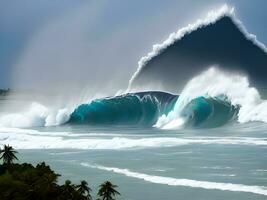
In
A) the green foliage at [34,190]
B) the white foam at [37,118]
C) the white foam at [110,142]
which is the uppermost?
the white foam at [37,118]

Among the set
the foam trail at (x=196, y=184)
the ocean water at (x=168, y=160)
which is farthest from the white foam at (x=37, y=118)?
the foam trail at (x=196, y=184)

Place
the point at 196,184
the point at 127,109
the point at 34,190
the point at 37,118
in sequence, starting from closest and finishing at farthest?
the point at 34,190, the point at 196,184, the point at 127,109, the point at 37,118

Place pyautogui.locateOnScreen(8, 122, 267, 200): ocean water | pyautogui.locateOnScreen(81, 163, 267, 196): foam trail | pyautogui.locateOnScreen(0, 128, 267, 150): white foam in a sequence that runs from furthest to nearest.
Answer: pyautogui.locateOnScreen(0, 128, 267, 150): white foam, pyautogui.locateOnScreen(8, 122, 267, 200): ocean water, pyautogui.locateOnScreen(81, 163, 267, 196): foam trail

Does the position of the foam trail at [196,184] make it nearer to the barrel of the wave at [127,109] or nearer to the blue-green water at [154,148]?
the blue-green water at [154,148]

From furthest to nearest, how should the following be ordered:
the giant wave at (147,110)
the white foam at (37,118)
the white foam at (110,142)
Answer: the white foam at (37,118) → the giant wave at (147,110) → the white foam at (110,142)

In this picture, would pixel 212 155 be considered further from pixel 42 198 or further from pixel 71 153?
pixel 42 198

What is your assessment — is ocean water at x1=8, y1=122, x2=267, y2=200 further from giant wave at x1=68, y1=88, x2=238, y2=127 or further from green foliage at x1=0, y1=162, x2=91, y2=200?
green foliage at x1=0, y1=162, x2=91, y2=200

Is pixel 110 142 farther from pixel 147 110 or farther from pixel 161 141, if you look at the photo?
pixel 147 110

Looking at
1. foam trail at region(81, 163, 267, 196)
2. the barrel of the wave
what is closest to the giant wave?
the barrel of the wave

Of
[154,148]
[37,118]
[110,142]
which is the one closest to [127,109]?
[37,118]
